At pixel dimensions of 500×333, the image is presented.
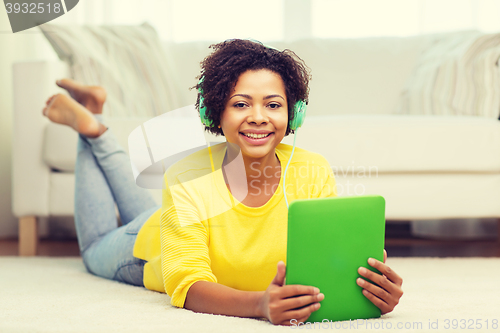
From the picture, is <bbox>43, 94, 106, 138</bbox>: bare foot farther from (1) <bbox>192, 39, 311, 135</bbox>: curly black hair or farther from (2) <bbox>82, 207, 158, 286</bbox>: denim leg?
(1) <bbox>192, 39, 311, 135</bbox>: curly black hair

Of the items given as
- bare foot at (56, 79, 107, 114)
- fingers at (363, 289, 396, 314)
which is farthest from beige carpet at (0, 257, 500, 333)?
bare foot at (56, 79, 107, 114)

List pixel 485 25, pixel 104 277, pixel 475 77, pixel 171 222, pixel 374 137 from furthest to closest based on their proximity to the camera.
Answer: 1. pixel 485 25
2. pixel 475 77
3. pixel 374 137
4. pixel 104 277
5. pixel 171 222

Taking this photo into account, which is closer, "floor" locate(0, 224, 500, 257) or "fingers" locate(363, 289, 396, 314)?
"fingers" locate(363, 289, 396, 314)

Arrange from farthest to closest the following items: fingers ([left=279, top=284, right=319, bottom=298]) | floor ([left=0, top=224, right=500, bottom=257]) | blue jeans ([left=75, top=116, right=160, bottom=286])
A: floor ([left=0, top=224, right=500, bottom=257]) → blue jeans ([left=75, top=116, right=160, bottom=286]) → fingers ([left=279, top=284, right=319, bottom=298])

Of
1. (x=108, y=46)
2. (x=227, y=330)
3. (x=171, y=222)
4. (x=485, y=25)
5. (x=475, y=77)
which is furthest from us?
(x=485, y=25)

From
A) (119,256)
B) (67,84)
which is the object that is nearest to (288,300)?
(119,256)

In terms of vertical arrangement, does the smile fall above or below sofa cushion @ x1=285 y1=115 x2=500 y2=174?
above

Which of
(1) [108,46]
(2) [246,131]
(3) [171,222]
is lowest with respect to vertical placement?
(3) [171,222]

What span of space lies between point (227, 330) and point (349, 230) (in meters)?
0.23

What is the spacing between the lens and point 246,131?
806mm

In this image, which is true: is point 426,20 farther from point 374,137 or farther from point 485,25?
point 374,137

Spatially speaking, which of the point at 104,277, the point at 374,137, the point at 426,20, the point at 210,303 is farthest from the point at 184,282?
the point at 426,20

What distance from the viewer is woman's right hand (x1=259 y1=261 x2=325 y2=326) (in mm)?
656

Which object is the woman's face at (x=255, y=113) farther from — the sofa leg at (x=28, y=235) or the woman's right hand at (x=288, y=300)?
the sofa leg at (x=28, y=235)
